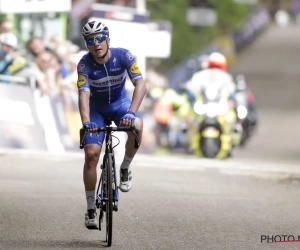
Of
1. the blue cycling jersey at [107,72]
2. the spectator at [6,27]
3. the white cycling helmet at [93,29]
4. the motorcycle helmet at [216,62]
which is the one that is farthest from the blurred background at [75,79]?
the white cycling helmet at [93,29]

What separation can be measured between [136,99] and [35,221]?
1.78 metres

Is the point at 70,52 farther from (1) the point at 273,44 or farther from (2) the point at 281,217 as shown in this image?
(1) the point at 273,44

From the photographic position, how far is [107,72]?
38.0 ft

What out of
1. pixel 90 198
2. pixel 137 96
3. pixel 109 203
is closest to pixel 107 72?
pixel 137 96

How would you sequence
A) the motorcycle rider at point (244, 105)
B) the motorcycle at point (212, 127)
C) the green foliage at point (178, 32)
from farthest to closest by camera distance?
1. the green foliage at point (178, 32)
2. the motorcycle rider at point (244, 105)
3. the motorcycle at point (212, 127)

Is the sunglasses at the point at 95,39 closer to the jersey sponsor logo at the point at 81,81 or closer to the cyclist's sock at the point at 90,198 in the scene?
the jersey sponsor logo at the point at 81,81

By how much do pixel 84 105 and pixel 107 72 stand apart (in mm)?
487

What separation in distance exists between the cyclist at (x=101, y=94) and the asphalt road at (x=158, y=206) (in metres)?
0.55

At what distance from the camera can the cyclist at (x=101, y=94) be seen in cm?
1123

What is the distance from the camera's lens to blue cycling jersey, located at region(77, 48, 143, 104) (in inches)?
453

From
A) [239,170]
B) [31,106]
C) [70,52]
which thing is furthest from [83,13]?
[239,170]

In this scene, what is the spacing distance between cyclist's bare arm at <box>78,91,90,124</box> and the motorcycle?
36.8 feet

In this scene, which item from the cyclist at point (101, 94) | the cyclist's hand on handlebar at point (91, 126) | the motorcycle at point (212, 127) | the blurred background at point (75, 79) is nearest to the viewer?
the cyclist's hand on handlebar at point (91, 126)

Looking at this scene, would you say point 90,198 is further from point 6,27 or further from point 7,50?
point 6,27
